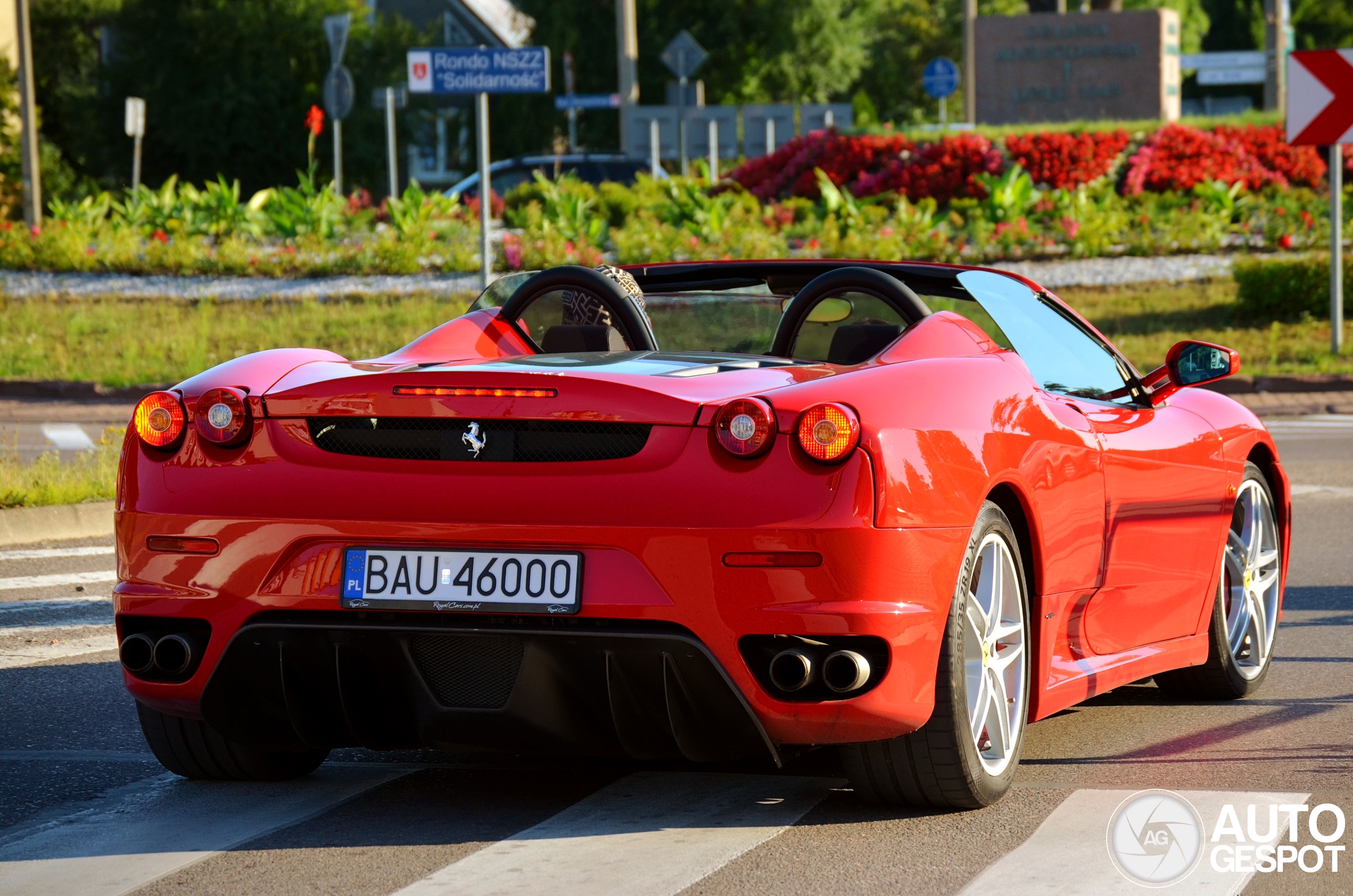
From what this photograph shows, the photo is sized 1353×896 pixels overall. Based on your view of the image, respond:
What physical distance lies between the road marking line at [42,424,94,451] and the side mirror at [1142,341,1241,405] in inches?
411

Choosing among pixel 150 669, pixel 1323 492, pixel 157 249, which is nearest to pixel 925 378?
pixel 150 669

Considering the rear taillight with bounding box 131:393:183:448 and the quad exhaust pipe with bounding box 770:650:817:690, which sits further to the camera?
the rear taillight with bounding box 131:393:183:448

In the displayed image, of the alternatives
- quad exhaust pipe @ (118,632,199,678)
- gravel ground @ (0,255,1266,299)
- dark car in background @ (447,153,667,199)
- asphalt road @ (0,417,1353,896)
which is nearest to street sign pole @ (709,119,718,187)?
dark car in background @ (447,153,667,199)

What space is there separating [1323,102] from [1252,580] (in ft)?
43.4

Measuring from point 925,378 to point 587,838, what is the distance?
1.28 m

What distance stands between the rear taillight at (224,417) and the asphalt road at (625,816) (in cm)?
90

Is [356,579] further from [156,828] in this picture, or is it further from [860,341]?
[860,341]

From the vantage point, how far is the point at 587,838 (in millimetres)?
4406

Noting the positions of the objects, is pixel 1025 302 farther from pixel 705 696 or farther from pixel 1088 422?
pixel 705 696

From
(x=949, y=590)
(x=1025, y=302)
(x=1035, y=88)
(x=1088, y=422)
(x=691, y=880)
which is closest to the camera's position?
(x=691, y=880)

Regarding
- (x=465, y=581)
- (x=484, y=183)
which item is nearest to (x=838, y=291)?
(x=465, y=581)

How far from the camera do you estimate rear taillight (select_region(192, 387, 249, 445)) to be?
14.8ft

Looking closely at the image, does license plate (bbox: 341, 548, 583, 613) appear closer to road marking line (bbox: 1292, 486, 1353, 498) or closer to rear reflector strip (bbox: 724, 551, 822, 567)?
rear reflector strip (bbox: 724, 551, 822, 567)

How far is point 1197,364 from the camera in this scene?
5.73 m
